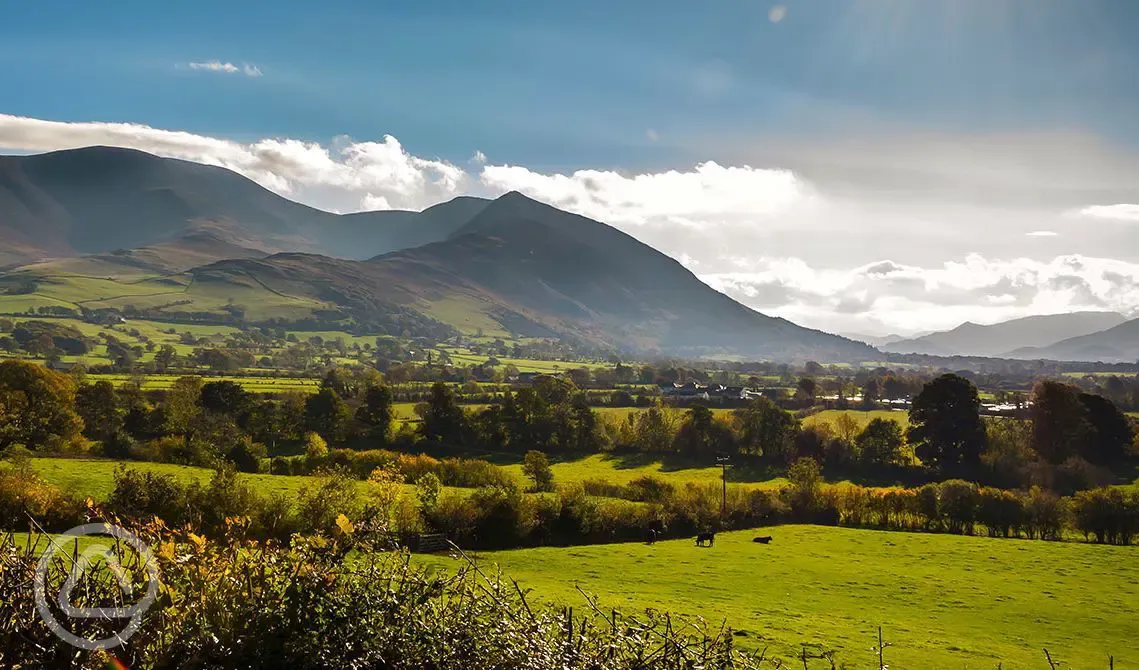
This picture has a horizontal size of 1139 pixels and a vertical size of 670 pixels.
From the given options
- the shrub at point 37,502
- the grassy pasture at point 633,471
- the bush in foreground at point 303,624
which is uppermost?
the bush in foreground at point 303,624

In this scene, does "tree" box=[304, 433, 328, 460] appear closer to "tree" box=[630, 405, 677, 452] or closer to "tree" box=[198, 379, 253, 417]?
"tree" box=[198, 379, 253, 417]

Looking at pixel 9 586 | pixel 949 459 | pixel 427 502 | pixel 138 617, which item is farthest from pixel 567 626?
pixel 949 459

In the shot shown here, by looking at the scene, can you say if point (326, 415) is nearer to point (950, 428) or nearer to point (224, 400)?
point (224, 400)

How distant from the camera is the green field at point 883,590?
35.5m

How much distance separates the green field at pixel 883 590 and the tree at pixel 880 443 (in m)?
33.2

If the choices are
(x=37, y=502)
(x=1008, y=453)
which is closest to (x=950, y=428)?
(x=1008, y=453)

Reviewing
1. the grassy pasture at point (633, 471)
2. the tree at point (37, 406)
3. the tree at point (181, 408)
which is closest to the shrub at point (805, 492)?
the grassy pasture at point (633, 471)

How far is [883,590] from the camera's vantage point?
48406 millimetres

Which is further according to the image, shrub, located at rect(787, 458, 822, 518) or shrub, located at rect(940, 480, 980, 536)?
shrub, located at rect(787, 458, 822, 518)

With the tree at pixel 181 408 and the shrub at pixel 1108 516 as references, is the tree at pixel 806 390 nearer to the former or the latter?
the shrub at pixel 1108 516

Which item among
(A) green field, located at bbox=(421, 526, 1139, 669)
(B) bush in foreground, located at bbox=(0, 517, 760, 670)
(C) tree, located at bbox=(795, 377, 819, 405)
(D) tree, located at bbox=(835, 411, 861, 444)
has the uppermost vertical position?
(B) bush in foreground, located at bbox=(0, 517, 760, 670)

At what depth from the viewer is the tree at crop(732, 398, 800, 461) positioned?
102m

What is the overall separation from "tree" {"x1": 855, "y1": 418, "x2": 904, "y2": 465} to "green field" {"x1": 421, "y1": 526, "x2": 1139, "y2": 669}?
33184mm

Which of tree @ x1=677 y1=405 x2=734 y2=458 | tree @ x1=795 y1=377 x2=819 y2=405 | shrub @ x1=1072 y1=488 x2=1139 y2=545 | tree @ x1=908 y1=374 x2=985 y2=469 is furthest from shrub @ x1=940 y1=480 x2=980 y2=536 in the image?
tree @ x1=795 y1=377 x2=819 y2=405
